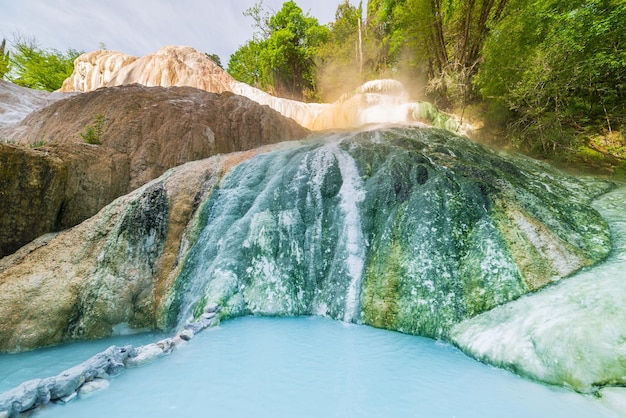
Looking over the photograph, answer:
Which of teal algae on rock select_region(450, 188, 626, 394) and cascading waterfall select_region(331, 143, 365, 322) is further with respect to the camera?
cascading waterfall select_region(331, 143, 365, 322)

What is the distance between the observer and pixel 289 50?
2717 cm

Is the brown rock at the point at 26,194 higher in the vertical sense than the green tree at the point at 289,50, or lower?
lower

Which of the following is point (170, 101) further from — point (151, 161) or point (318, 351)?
point (318, 351)

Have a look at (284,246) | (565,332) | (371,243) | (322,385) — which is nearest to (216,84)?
(284,246)

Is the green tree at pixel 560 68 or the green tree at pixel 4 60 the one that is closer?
the green tree at pixel 560 68

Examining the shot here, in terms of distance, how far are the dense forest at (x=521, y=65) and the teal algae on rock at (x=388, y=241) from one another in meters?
3.35

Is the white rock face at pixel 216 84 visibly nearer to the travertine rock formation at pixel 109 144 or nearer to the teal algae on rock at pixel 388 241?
the travertine rock formation at pixel 109 144

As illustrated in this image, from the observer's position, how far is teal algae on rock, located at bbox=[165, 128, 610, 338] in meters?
4.44

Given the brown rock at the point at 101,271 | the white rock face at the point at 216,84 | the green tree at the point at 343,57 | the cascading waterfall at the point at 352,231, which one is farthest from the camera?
the green tree at the point at 343,57

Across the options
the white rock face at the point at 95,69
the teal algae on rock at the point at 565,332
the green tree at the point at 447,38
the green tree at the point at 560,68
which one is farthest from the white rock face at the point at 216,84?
the teal algae on rock at the point at 565,332

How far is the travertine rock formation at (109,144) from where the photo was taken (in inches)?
237

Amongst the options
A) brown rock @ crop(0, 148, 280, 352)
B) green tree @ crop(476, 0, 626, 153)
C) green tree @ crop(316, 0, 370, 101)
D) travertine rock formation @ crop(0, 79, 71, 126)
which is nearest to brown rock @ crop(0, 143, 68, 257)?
brown rock @ crop(0, 148, 280, 352)

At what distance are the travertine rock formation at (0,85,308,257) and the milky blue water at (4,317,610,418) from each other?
17.2ft

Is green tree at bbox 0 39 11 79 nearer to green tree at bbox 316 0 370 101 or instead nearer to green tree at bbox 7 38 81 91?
green tree at bbox 7 38 81 91
